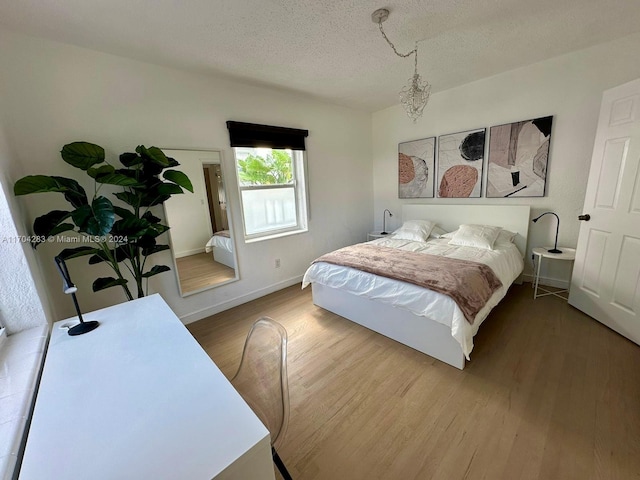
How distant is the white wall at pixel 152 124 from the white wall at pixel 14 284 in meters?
0.59

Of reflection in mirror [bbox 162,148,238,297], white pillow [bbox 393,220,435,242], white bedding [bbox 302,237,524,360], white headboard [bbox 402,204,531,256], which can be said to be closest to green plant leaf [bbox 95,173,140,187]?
reflection in mirror [bbox 162,148,238,297]

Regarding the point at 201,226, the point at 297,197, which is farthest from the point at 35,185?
the point at 297,197

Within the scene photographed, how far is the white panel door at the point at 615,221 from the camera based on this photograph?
198 cm

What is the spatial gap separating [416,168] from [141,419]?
407 cm

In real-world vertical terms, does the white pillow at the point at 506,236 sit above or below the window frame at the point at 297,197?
below

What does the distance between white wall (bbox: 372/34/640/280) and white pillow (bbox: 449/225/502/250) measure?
0.51 m

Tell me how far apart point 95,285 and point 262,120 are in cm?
231

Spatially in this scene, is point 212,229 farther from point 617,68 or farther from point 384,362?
point 617,68

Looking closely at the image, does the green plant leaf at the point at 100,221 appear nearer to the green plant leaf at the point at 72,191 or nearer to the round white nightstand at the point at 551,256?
the green plant leaf at the point at 72,191

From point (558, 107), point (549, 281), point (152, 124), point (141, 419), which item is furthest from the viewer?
point (549, 281)

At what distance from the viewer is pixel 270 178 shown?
129 inches

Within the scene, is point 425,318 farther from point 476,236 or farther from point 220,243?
point 220,243

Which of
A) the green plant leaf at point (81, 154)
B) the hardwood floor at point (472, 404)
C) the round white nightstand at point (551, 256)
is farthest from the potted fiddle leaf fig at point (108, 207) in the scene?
the round white nightstand at point (551, 256)

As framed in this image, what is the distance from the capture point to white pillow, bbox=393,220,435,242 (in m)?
3.38
